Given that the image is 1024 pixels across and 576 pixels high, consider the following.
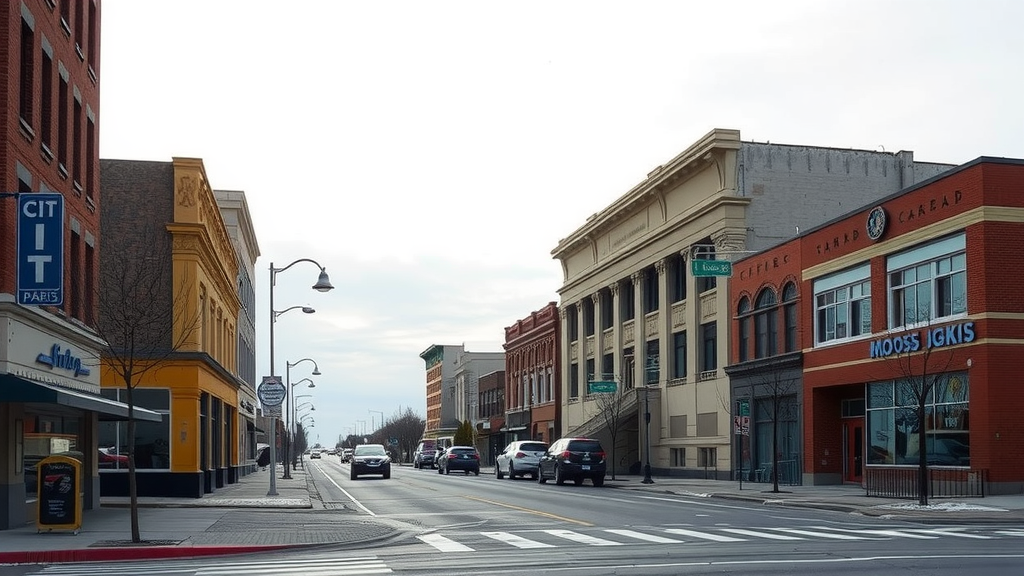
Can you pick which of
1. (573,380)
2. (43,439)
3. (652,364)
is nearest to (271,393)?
(43,439)

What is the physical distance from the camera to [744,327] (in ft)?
157

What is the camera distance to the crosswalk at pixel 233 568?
15.1 meters

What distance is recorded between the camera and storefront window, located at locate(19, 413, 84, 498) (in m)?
23.4

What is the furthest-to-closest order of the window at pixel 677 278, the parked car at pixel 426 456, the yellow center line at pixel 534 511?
the parked car at pixel 426 456
the window at pixel 677 278
the yellow center line at pixel 534 511

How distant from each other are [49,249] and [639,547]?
1145cm

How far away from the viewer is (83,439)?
28.1m

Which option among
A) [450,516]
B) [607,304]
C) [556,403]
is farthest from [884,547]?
[556,403]

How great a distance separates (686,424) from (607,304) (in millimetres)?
16144

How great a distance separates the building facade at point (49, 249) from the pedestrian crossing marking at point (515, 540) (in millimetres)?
8052

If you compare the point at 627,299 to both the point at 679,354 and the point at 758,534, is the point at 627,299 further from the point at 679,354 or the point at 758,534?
the point at 758,534

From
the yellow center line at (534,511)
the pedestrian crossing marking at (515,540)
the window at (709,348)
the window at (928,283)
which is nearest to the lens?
the pedestrian crossing marking at (515,540)

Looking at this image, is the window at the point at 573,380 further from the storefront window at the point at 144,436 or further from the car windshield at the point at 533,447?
the storefront window at the point at 144,436

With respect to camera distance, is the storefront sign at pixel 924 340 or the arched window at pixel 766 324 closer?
the storefront sign at pixel 924 340

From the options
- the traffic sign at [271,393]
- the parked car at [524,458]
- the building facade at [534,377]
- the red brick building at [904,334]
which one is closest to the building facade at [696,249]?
the red brick building at [904,334]
